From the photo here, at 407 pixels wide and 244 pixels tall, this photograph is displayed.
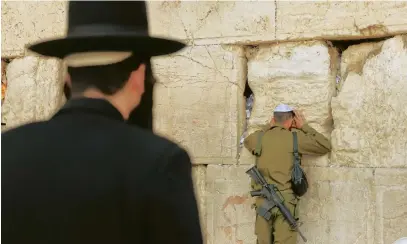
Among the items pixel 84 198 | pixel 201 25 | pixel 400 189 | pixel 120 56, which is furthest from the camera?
pixel 201 25

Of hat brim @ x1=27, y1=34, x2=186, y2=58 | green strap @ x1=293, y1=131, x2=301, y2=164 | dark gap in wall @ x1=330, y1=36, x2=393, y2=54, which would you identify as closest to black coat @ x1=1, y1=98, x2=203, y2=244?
hat brim @ x1=27, y1=34, x2=186, y2=58

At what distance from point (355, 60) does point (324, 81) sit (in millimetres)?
311

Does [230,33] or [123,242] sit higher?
[230,33]

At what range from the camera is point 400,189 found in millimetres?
5953

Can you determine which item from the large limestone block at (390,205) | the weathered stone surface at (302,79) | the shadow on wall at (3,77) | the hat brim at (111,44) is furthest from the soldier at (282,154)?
the hat brim at (111,44)

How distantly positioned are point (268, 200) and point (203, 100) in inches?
42.9

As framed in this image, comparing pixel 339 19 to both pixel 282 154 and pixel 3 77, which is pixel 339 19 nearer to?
pixel 282 154

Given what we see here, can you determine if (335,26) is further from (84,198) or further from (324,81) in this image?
(84,198)

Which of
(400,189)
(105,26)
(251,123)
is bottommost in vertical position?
(400,189)

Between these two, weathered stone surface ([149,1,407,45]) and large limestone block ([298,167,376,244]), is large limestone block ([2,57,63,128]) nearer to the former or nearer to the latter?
weathered stone surface ([149,1,407,45])

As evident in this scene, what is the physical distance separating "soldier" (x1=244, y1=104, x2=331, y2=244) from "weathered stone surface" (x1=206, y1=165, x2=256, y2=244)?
29 cm

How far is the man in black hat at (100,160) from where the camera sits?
1696mm

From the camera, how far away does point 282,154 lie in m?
6.21

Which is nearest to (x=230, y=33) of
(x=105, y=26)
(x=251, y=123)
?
(x=251, y=123)
